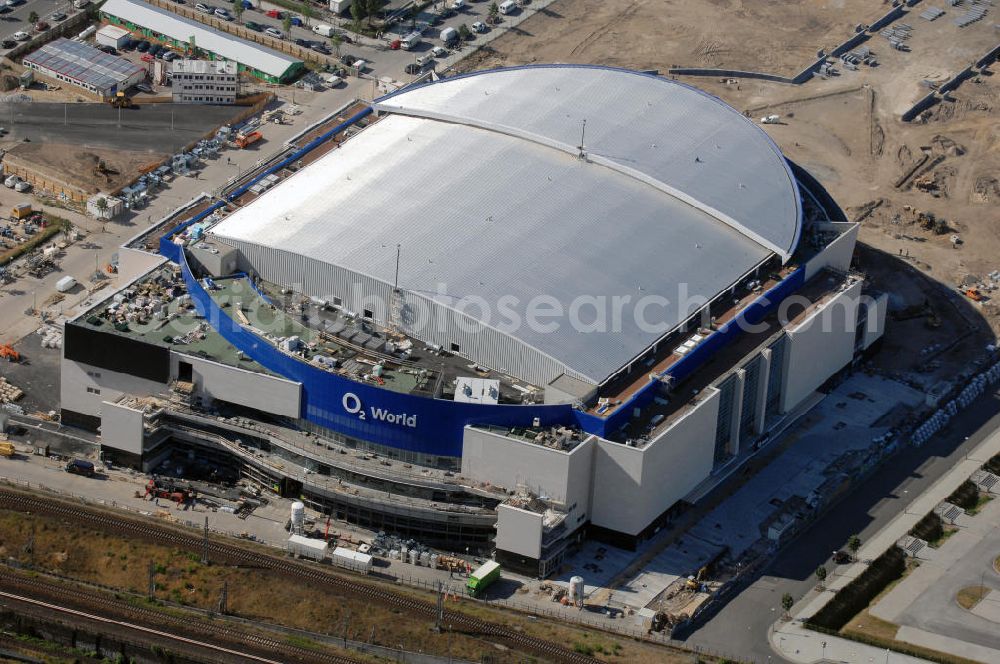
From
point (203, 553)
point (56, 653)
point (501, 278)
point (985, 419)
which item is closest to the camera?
point (56, 653)

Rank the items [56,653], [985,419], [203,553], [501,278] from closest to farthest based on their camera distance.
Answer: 1. [56,653]
2. [203,553]
3. [501,278]
4. [985,419]

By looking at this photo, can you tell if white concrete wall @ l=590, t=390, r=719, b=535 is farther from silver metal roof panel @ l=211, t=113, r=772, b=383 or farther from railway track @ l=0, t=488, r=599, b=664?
railway track @ l=0, t=488, r=599, b=664

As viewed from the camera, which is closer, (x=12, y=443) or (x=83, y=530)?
(x=83, y=530)

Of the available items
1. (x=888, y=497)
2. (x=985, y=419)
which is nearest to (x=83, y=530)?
(x=888, y=497)

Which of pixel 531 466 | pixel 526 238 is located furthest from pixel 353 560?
pixel 526 238

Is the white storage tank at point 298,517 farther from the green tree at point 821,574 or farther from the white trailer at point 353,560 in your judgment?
the green tree at point 821,574

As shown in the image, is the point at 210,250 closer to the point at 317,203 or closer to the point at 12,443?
the point at 317,203

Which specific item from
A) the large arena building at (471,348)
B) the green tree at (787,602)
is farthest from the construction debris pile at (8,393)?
the green tree at (787,602)

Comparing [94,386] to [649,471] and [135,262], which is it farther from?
[649,471]
